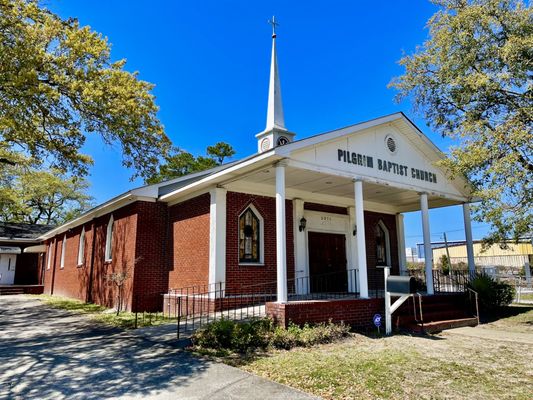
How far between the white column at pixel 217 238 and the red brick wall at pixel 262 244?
195 millimetres

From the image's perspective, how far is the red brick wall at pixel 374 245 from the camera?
51.8 ft

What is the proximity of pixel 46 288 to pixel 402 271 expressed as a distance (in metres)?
22.0

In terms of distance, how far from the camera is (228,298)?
11.3 m

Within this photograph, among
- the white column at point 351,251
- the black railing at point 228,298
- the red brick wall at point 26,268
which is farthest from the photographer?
the red brick wall at point 26,268

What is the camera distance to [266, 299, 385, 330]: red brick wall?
8672mm

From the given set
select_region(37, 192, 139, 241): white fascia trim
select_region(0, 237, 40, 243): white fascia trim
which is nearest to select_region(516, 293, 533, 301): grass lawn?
select_region(37, 192, 139, 241): white fascia trim

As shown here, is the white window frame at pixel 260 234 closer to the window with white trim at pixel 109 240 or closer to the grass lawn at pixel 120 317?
the grass lawn at pixel 120 317

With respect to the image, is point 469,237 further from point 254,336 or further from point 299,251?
point 254,336

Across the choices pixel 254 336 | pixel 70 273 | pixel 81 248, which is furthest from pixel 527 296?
pixel 70 273

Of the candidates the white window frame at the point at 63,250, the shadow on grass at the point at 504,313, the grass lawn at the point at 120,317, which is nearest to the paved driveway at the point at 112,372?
the grass lawn at the point at 120,317

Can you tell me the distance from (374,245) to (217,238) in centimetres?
736

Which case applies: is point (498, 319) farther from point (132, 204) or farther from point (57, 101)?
point (57, 101)

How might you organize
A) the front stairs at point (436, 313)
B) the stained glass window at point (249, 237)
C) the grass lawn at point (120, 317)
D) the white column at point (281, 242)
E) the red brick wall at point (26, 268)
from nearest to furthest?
the white column at point (281, 242), the front stairs at point (436, 313), the grass lawn at point (120, 317), the stained glass window at point (249, 237), the red brick wall at point (26, 268)

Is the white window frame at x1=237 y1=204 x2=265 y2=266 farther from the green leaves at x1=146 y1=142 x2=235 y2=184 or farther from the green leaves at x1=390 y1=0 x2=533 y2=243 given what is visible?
the green leaves at x1=146 y1=142 x2=235 y2=184
